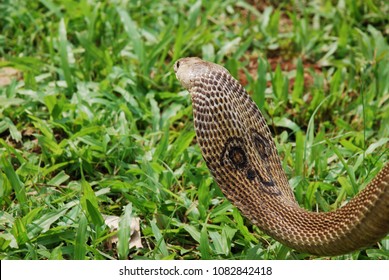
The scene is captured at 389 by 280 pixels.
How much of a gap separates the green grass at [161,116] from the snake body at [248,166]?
0.31 meters

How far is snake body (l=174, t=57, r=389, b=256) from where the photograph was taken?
121 inches

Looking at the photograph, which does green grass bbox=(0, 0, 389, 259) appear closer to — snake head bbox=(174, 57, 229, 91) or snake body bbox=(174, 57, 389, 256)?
snake body bbox=(174, 57, 389, 256)

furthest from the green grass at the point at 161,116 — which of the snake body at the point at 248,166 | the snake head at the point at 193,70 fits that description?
the snake head at the point at 193,70

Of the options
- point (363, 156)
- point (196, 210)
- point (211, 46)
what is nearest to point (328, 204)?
point (363, 156)

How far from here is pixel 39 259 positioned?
3426 mm

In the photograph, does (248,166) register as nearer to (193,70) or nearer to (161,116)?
(193,70)

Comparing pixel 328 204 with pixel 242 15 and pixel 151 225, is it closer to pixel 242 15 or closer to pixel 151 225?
pixel 151 225

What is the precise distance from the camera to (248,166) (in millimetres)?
3244

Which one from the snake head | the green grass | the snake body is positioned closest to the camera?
the snake body

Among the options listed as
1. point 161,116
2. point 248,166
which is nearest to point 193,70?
point 248,166

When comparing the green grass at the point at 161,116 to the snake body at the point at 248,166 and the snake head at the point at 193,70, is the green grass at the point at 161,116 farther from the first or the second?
the snake head at the point at 193,70

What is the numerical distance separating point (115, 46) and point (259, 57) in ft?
3.15

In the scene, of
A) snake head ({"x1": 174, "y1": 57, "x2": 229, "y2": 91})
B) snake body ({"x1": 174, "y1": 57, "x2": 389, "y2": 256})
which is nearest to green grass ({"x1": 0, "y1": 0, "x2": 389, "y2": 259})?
snake body ({"x1": 174, "y1": 57, "x2": 389, "y2": 256})

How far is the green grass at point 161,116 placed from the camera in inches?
141
